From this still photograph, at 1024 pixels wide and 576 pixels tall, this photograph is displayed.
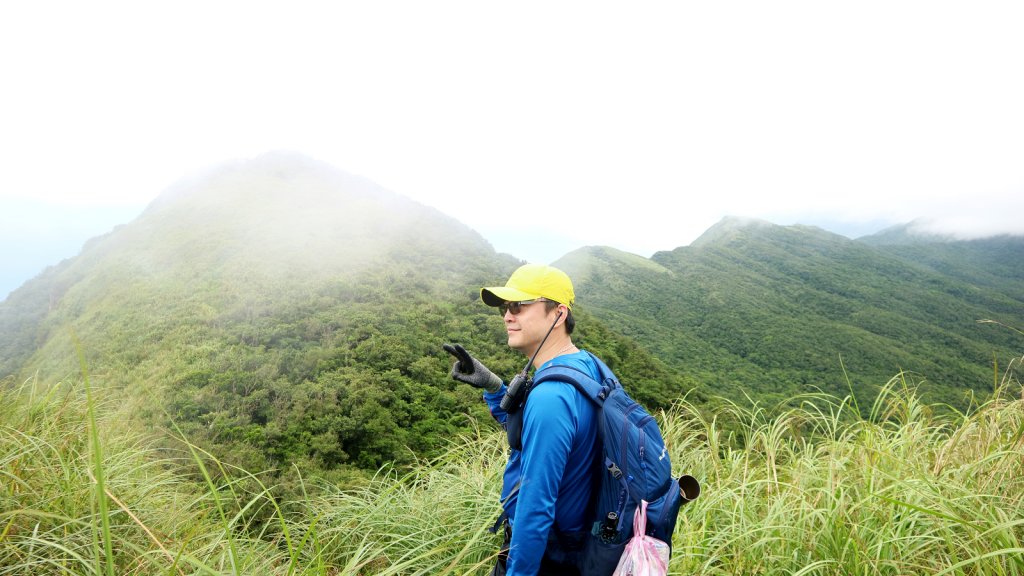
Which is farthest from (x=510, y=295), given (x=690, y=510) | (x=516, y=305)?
(x=690, y=510)

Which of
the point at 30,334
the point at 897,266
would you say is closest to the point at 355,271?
the point at 30,334

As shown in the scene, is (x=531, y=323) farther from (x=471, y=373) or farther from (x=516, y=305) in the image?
(x=471, y=373)

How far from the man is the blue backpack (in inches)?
1.8

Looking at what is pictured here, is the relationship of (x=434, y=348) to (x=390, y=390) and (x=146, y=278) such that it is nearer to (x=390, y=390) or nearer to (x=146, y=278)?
(x=390, y=390)

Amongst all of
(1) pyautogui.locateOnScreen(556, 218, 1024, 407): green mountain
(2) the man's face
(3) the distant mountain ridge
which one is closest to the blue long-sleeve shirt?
(2) the man's face

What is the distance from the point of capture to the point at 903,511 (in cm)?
175

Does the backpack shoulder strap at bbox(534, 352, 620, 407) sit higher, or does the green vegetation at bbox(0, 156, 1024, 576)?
the backpack shoulder strap at bbox(534, 352, 620, 407)

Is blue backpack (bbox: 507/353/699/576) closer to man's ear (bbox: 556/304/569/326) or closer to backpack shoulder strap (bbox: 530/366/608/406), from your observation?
backpack shoulder strap (bbox: 530/366/608/406)

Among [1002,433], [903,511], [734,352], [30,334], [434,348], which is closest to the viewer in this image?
[903,511]

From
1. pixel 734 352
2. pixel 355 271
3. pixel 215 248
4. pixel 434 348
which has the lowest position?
pixel 734 352

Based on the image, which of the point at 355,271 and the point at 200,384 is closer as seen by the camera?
the point at 200,384

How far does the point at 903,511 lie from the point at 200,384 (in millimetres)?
30936

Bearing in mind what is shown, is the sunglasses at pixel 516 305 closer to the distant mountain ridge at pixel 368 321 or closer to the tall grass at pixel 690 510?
the tall grass at pixel 690 510

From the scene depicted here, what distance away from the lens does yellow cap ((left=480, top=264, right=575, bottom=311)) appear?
1.66m
